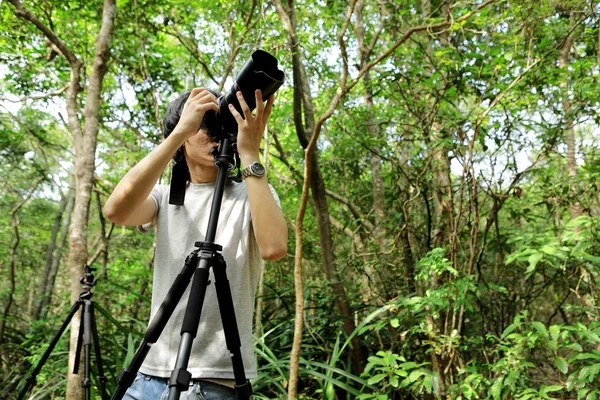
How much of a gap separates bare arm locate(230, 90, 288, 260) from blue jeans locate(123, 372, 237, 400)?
Result: 0.97 feet

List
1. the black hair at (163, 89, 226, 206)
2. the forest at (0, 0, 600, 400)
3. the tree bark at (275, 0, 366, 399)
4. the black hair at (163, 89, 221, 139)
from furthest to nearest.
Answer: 1. the tree bark at (275, 0, 366, 399)
2. the forest at (0, 0, 600, 400)
3. the black hair at (163, 89, 221, 139)
4. the black hair at (163, 89, 226, 206)

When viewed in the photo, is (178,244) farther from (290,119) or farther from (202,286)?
(290,119)

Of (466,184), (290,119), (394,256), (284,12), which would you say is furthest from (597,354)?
(290,119)

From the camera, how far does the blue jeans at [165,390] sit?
99cm

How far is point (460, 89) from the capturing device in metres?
3.00

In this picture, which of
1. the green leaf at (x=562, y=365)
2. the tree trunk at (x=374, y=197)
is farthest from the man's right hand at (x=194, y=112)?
the tree trunk at (x=374, y=197)

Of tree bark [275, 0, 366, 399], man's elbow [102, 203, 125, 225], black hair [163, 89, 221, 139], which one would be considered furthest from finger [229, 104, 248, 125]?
tree bark [275, 0, 366, 399]

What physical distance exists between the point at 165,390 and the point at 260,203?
452mm

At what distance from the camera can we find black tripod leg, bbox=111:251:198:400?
0.93 meters

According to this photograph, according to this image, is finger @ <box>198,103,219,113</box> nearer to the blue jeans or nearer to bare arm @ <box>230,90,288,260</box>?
bare arm @ <box>230,90,288,260</box>

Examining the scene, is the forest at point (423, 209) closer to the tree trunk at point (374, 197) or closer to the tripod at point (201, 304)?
the tree trunk at point (374, 197)

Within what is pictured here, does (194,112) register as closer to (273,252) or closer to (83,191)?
(273,252)

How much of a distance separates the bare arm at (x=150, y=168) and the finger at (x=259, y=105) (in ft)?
0.38

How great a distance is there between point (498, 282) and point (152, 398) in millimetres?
2790
